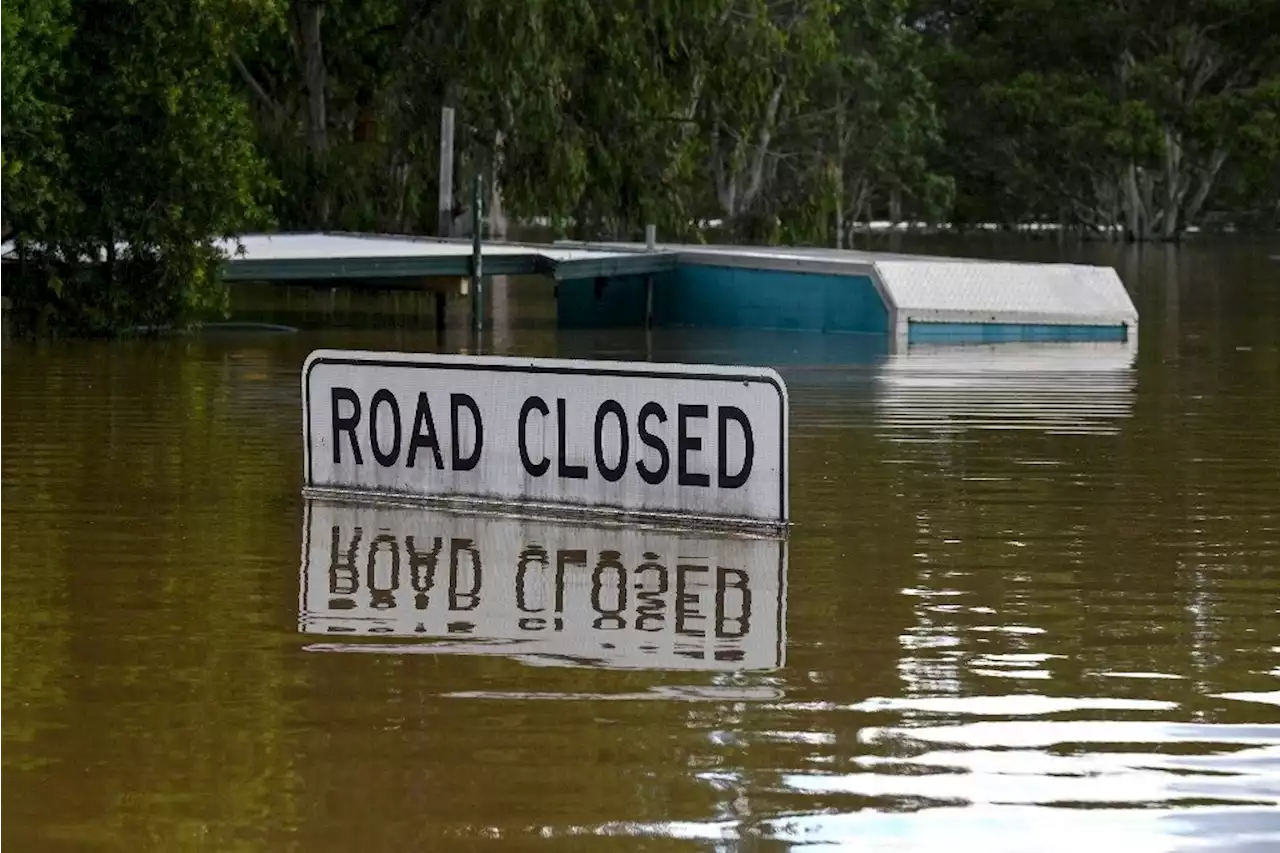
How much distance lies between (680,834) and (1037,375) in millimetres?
16845

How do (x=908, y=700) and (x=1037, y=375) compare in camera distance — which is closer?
(x=908, y=700)

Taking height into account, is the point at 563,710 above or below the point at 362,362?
below

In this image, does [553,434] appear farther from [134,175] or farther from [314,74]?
[314,74]

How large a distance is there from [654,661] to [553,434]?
Result: 3779mm

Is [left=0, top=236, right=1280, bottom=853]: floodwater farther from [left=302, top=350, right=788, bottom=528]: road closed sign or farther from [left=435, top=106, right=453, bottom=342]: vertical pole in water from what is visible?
[left=435, top=106, right=453, bottom=342]: vertical pole in water

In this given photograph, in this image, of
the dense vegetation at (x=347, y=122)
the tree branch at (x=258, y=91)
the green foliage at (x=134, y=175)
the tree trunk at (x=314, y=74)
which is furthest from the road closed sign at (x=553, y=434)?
the tree branch at (x=258, y=91)

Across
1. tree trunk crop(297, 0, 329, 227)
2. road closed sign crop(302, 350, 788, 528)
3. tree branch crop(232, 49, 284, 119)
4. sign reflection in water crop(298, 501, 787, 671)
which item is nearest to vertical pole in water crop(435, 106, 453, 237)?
tree trunk crop(297, 0, 329, 227)

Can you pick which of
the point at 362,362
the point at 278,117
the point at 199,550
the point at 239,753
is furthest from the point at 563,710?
the point at 278,117

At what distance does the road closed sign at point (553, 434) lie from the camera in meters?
11.5

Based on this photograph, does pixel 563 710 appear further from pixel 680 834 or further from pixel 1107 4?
pixel 1107 4

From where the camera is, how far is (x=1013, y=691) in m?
7.97

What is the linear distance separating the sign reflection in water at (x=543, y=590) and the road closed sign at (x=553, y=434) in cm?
22

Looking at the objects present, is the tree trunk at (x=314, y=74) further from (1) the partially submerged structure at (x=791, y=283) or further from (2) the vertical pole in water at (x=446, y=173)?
(1) the partially submerged structure at (x=791, y=283)

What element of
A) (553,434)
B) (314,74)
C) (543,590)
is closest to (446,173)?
(314,74)
